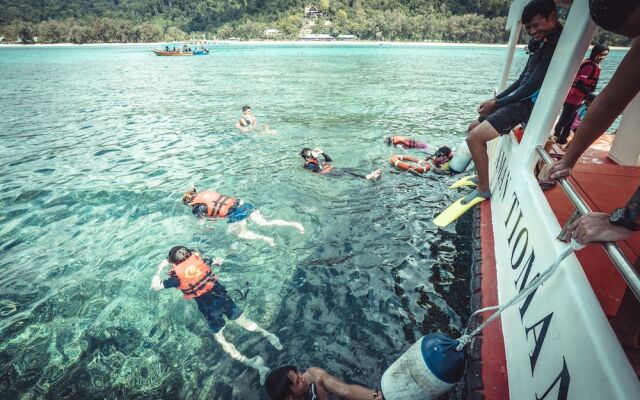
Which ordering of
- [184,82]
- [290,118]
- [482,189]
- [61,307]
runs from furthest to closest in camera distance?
[184,82]
[290,118]
[482,189]
[61,307]

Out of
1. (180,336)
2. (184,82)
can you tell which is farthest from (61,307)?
(184,82)

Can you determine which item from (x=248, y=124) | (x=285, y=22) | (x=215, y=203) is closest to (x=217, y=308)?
(x=215, y=203)

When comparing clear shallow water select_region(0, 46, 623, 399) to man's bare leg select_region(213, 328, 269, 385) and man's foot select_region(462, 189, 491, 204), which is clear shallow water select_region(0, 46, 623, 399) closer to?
man's bare leg select_region(213, 328, 269, 385)

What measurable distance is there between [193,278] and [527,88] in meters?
5.51

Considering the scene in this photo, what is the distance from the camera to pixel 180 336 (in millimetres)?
4668

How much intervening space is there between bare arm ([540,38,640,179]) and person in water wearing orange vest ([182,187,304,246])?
5.12 metres

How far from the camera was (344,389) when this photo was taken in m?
3.44

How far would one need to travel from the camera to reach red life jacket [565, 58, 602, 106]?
741cm

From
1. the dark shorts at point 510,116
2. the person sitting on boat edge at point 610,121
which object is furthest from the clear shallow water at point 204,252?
the person sitting on boat edge at point 610,121

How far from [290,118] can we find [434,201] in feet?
37.6

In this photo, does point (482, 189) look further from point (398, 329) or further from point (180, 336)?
point (180, 336)

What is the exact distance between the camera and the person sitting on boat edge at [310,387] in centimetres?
317

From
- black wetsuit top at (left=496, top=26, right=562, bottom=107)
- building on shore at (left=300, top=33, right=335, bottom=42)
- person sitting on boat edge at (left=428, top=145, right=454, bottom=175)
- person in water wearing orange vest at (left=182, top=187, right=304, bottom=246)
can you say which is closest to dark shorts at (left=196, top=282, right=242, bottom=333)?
person in water wearing orange vest at (left=182, top=187, right=304, bottom=246)

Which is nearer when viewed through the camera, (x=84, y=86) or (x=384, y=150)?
(x=384, y=150)
